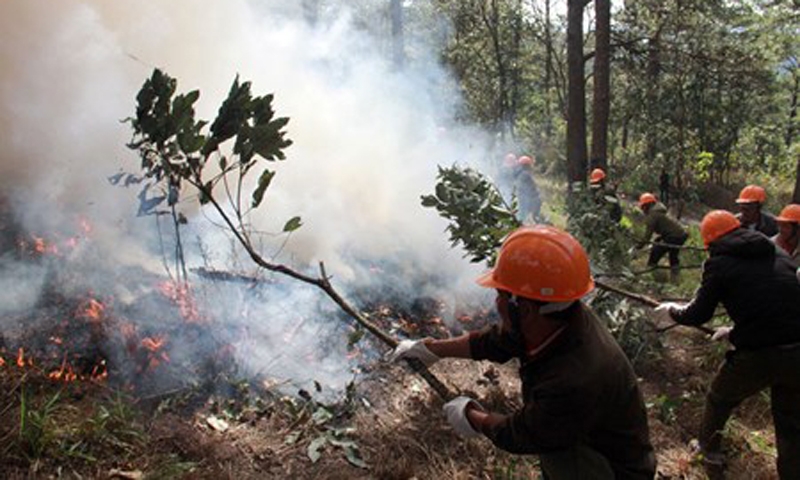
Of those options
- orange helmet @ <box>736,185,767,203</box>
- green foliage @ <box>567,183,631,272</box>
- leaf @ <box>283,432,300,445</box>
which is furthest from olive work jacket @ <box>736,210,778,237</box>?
leaf @ <box>283,432,300,445</box>

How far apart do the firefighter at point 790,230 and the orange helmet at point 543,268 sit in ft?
15.0

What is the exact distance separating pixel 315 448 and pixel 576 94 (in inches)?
313

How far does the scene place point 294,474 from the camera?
11.9 ft

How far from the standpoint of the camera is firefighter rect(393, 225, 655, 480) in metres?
2.09

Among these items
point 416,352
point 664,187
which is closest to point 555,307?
point 416,352

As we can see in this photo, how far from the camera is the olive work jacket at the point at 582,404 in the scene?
2076mm

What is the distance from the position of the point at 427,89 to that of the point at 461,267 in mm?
12322

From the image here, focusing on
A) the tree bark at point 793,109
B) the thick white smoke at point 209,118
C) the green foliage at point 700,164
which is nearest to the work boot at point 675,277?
the thick white smoke at point 209,118

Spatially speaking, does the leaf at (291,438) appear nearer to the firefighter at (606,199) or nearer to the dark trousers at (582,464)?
the dark trousers at (582,464)

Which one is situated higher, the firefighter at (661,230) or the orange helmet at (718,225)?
the orange helmet at (718,225)

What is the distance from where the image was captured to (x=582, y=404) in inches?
81.6

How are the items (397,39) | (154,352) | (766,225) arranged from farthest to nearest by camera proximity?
(397,39)
(766,225)
(154,352)

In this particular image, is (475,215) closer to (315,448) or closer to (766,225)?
(315,448)

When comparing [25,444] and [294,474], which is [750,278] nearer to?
[294,474]
